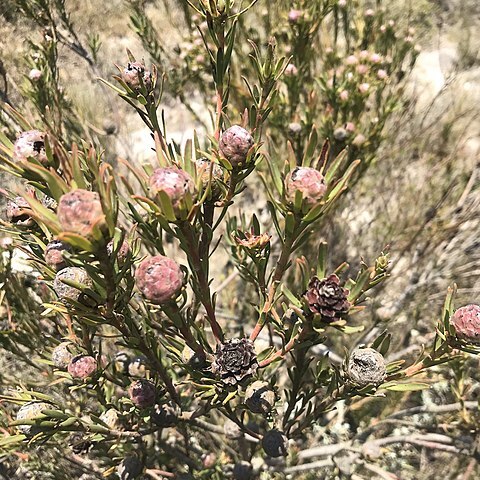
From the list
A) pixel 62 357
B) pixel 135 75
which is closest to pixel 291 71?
pixel 135 75

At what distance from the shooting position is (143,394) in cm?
110

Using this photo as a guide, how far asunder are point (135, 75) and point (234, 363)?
27.0 inches

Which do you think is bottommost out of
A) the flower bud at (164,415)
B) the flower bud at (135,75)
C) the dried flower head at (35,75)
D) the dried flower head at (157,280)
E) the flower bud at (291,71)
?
the flower bud at (164,415)

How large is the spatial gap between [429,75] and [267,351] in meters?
6.72

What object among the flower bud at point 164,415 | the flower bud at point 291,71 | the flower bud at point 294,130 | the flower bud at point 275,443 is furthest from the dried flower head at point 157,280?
the flower bud at point 291,71

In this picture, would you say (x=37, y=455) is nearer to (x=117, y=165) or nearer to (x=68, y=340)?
(x=68, y=340)

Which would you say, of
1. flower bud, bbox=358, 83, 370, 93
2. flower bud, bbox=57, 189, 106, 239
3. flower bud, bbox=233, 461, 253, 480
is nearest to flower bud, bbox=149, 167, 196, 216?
flower bud, bbox=57, 189, 106, 239

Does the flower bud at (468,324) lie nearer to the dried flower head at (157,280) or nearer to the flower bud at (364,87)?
the dried flower head at (157,280)

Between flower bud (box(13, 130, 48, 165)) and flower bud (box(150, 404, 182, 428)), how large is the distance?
0.74 metres

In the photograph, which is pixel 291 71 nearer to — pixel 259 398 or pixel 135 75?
pixel 135 75

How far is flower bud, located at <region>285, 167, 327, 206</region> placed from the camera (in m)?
0.81

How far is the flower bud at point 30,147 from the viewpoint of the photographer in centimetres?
80

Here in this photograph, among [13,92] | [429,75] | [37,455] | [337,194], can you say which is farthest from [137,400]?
[429,75]

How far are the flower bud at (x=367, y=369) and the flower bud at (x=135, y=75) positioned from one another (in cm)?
80
